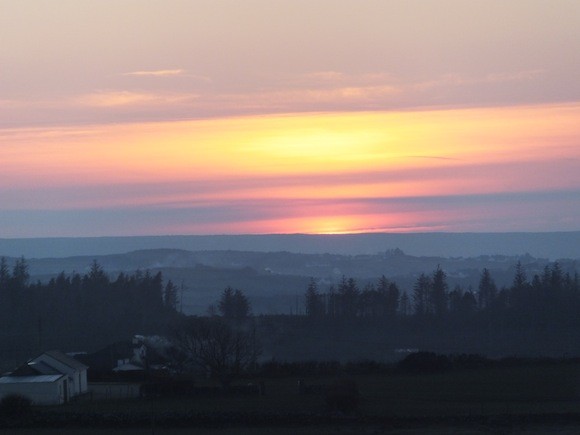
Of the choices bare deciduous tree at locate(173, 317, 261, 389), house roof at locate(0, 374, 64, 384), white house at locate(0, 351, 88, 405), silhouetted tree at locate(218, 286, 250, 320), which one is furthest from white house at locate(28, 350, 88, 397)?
silhouetted tree at locate(218, 286, 250, 320)

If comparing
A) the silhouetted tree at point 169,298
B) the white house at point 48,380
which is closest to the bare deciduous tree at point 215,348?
the white house at point 48,380

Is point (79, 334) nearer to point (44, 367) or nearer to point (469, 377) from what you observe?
point (44, 367)

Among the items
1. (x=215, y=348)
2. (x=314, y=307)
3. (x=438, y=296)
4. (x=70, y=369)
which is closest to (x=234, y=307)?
(x=314, y=307)

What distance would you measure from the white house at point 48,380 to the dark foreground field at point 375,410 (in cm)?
143

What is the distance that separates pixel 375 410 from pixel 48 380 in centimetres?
1542

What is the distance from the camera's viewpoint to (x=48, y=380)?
45562mm

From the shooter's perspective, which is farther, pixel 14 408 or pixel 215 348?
pixel 215 348

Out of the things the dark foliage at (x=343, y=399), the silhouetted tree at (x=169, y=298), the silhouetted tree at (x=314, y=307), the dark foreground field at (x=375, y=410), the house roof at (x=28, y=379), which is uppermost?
the silhouetted tree at (x=169, y=298)

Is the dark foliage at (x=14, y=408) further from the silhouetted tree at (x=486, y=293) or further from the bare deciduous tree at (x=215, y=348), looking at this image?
the silhouetted tree at (x=486, y=293)

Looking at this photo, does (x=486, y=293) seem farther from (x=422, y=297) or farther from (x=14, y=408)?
(x=14, y=408)

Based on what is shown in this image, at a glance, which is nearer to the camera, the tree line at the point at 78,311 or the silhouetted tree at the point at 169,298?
the tree line at the point at 78,311

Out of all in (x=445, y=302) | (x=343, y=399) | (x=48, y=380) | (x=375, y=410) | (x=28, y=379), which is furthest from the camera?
(x=445, y=302)

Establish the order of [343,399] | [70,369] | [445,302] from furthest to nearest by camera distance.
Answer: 1. [445,302]
2. [70,369]
3. [343,399]

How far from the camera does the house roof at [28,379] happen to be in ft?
149
